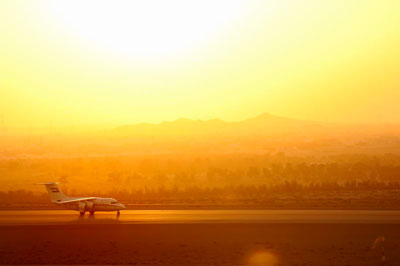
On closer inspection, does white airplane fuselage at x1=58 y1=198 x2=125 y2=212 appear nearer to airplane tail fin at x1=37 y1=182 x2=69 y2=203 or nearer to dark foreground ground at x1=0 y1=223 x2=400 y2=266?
airplane tail fin at x1=37 y1=182 x2=69 y2=203

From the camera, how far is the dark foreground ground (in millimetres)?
25297

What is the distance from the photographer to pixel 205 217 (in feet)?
120

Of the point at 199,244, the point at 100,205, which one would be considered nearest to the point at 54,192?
the point at 100,205

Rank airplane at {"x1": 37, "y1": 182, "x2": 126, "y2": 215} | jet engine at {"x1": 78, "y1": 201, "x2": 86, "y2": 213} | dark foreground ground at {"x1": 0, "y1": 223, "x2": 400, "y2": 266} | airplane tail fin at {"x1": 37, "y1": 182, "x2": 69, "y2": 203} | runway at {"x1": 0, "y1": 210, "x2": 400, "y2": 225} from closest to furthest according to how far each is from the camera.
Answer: dark foreground ground at {"x1": 0, "y1": 223, "x2": 400, "y2": 266} → runway at {"x1": 0, "y1": 210, "x2": 400, "y2": 225} → airplane at {"x1": 37, "y1": 182, "x2": 126, "y2": 215} → jet engine at {"x1": 78, "y1": 201, "x2": 86, "y2": 213} → airplane tail fin at {"x1": 37, "y1": 182, "x2": 69, "y2": 203}

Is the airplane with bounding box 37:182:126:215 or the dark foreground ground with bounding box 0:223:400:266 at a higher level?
the airplane with bounding box 37:182:126:215

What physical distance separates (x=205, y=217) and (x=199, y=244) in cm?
821

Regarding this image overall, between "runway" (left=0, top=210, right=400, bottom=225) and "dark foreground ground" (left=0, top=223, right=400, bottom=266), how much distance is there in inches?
62.8

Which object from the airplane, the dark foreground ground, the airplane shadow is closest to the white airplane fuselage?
the airplane

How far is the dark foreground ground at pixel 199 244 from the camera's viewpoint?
25297mm

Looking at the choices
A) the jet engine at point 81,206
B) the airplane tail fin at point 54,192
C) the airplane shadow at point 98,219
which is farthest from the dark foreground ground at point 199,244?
the airplane tail fin at point 54,192

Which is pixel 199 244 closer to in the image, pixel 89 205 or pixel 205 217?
pixel 205 217

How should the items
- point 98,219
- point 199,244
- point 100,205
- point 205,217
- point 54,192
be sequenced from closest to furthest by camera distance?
1. point 199,244
2. point 205,217
3. point 98,219
4. point 100,205
5. point 54,192

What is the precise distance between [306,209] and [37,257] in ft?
70.2

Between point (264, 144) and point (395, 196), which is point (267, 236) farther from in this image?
point (264, 144)
